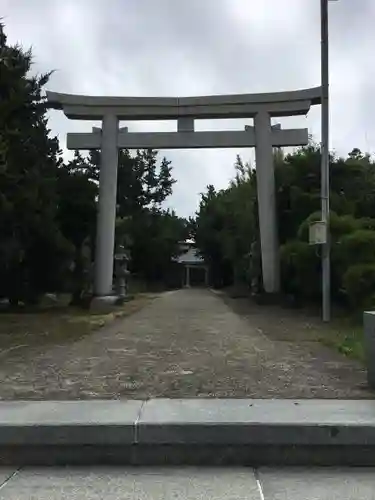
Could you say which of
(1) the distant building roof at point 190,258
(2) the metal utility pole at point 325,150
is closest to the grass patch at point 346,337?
(2) the metal utility pole at point 325,150

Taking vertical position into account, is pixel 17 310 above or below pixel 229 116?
below

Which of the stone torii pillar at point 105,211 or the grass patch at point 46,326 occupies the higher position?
the stone torii pillar at point 105,211

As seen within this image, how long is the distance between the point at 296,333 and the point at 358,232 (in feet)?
13.6

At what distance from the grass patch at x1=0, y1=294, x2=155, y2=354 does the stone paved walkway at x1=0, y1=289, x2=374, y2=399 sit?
0.69m

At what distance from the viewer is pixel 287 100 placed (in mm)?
20547

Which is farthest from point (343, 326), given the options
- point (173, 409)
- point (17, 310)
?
point (17, 310)

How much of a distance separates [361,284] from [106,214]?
10.5 meters

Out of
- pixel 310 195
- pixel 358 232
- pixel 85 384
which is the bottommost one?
pixel 85 384

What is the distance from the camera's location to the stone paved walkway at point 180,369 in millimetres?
6496

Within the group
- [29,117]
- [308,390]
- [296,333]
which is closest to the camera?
[308,390]

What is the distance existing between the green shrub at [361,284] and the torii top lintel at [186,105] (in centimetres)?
788

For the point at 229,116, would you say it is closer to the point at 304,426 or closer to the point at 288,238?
the point at 288,238

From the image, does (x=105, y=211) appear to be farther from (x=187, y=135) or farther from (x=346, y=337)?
(x=346, y=337)

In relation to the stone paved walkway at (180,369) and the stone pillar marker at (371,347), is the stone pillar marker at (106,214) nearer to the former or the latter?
the stone paved walkway at (180,369)
